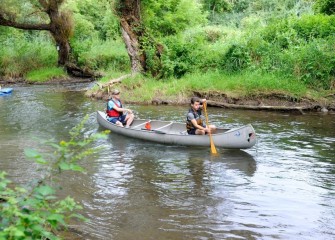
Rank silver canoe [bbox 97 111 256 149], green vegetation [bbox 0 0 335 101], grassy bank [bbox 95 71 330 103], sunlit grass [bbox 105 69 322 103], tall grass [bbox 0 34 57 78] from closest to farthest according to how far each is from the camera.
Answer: silver canoe [bbox 97 111 256 149] < grassy bank [bbox 95 71 330 103] < sunlit grass [bbox 105 69 322 103] < green vegetation [bbox 0 0 335 101] < tall grass [bbox 0 34 57 78]

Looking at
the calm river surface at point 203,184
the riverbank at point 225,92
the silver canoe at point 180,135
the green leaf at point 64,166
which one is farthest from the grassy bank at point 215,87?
the green leaf at point 64,166

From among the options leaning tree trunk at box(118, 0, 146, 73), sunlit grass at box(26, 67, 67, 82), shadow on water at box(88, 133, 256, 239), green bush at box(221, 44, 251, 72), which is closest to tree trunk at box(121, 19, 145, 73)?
leaning tree trunk at box(118, 0, 146, 73)

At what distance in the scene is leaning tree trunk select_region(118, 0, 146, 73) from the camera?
755 inches

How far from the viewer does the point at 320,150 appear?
34.5ft

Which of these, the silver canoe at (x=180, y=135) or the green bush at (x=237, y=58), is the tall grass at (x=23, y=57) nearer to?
the green bush at (x=237, y=58)

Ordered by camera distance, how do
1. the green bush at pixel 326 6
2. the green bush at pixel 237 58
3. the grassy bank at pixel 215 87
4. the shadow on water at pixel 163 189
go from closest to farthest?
the shadow on water at pixel 163 189
the grassy bank at pixel 215 87
the green bush at pixel 237 58
the green bush at pixel 326 6

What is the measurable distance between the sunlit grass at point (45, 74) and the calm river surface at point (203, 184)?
11.1 metres

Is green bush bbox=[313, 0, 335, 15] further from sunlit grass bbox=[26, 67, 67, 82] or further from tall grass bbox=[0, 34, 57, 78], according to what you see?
tall grass bbox=[0, 34, 57, 78]

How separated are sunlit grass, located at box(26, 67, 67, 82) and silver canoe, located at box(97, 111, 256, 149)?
12.8m

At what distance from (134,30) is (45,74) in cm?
803

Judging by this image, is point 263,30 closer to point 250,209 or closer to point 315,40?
point 315,40

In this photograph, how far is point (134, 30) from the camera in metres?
19.2

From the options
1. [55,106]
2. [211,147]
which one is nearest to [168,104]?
[55,106]

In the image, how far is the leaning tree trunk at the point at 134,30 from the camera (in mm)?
19172
